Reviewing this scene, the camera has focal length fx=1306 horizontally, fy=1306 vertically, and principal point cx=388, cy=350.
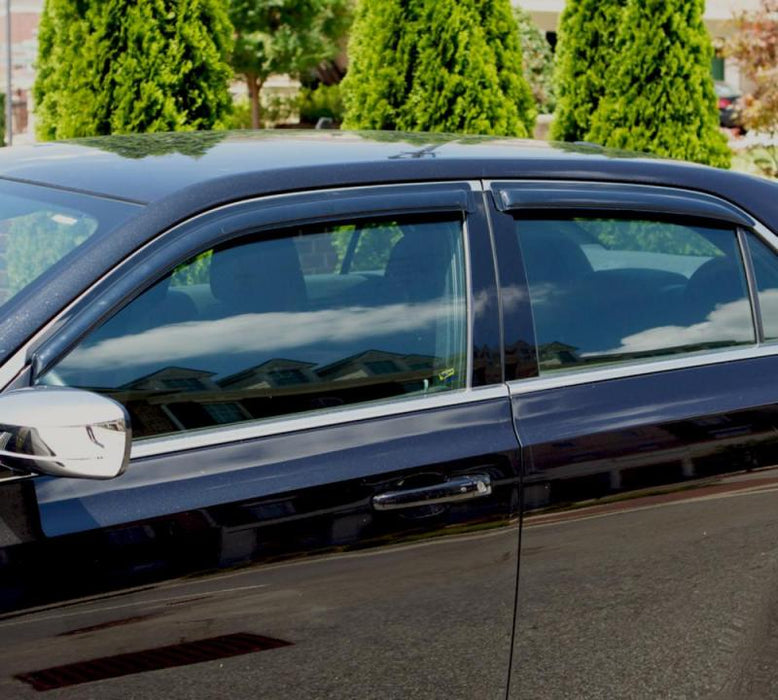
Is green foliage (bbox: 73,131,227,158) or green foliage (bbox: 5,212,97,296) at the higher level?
green foliage (bbox: 73,131,227,158)

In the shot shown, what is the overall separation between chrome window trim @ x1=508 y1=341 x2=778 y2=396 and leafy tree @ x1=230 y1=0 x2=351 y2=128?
2557 centimetres

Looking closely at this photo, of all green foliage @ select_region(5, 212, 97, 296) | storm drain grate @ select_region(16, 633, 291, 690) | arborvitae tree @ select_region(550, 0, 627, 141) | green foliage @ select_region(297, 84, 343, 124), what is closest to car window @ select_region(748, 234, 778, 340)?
storm drain grate @ select_region(16, 633, 291, 690)

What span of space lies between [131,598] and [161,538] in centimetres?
12

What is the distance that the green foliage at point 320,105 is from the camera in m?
31.1

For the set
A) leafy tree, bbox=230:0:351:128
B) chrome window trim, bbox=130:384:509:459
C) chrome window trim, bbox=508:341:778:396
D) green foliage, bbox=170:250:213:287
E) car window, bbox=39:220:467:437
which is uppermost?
leafy tree, bbox=230:0:351:128

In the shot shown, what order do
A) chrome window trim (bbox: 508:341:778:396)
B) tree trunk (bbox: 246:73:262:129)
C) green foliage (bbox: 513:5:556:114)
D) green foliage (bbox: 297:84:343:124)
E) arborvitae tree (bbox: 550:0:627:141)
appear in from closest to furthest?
1. chrome window trim (bbox: 508:341:778:396)
2. arborvitae tree (bbox: 550:0:627:141)
3. tree trunk (bbox: 246:73:262:129)
4. green foliage (bbox: 513:5:556:114)
5. green foliage (bbox: 297:84:343:124)

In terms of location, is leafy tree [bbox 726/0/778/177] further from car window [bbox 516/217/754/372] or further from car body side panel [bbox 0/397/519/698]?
car body side panel [bbox 0/397/519/698]

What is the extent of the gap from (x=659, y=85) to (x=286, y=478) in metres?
8.42

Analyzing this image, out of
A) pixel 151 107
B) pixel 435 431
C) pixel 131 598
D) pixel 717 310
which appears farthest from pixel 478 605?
pixel 151 107

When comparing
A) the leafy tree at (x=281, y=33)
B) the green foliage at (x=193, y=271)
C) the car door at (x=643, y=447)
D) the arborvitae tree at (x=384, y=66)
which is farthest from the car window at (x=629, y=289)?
Answer: the leafy tree at (x=281, y=33)

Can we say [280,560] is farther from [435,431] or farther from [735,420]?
[735,420]

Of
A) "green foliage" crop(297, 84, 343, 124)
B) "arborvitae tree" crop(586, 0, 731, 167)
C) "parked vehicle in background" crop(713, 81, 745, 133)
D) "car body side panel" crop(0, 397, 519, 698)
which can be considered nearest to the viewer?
"car body side panel" crop(0, 397, 519, 698)

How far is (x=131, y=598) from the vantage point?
224cm

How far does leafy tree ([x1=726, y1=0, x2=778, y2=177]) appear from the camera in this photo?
16766 mm
